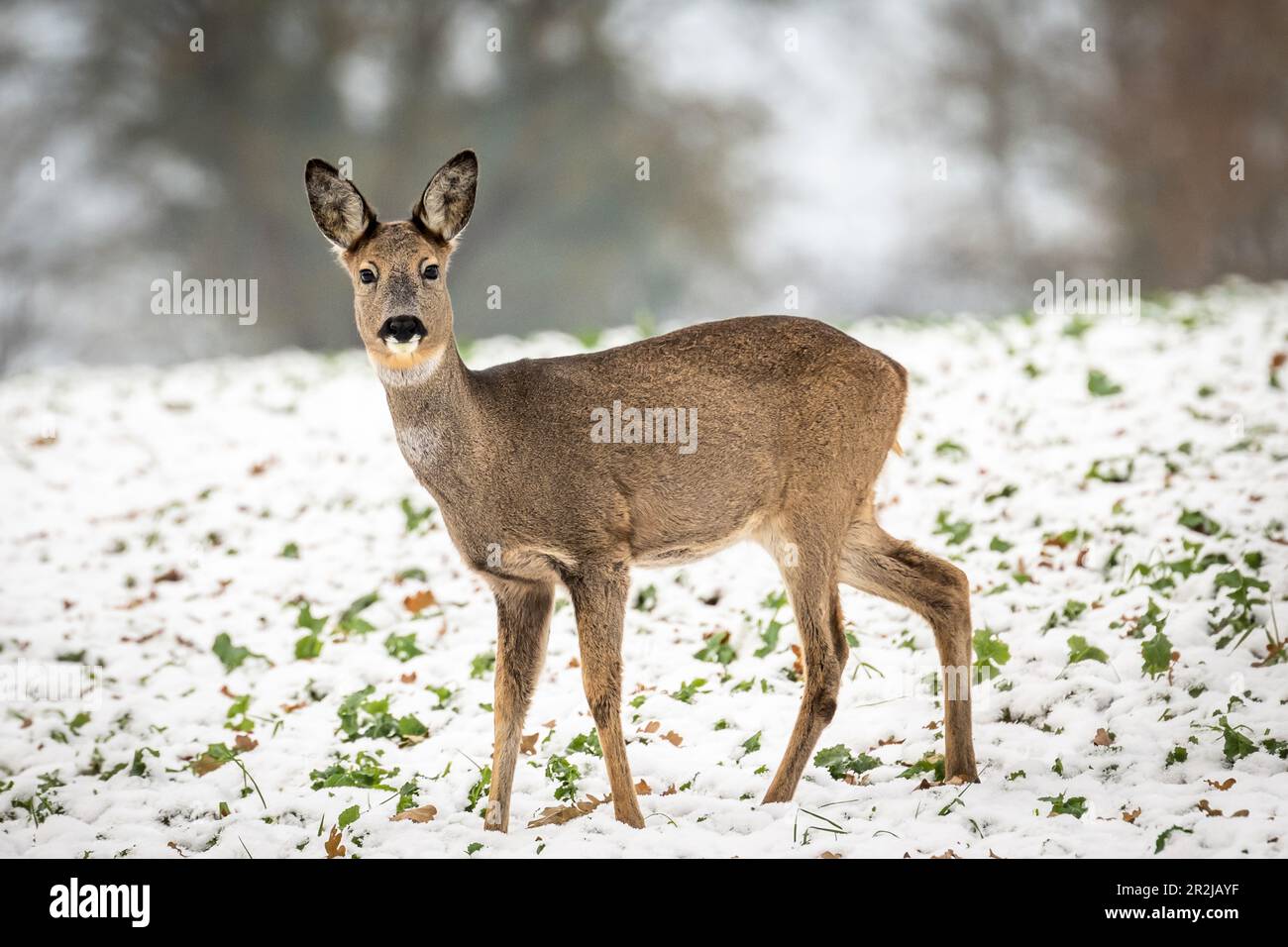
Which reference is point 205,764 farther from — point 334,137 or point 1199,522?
point 334,137

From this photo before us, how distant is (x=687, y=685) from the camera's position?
7.45 m

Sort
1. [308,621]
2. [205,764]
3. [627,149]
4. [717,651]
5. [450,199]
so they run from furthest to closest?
[627,149] → [308,621] → [717,651] → [205,764] → [450,199]

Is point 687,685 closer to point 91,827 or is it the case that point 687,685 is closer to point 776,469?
point 776,469

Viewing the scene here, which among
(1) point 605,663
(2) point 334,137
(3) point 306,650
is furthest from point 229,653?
(2) point 334,137

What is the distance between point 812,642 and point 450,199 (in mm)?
2446

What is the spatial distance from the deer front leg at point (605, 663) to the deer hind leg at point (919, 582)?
1.21 metres

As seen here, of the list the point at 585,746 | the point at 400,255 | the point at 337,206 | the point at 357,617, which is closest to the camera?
the point at 400,255

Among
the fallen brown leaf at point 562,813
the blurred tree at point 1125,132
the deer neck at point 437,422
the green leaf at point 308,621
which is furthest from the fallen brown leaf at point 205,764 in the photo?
the blurred tree at point 1125,132

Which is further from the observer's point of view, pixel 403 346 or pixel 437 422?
pixel 437 422

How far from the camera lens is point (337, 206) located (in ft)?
19.7

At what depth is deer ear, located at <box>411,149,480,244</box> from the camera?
603 centimetres

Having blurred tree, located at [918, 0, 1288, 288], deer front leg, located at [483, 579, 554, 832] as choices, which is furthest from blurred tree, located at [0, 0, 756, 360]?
deer front leg, located at [483, 579, 554, 832]

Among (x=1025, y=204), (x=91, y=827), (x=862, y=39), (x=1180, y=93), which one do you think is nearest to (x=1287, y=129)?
(x=1180, y=93)

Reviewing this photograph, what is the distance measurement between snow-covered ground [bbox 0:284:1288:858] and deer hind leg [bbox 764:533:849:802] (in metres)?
0.26
